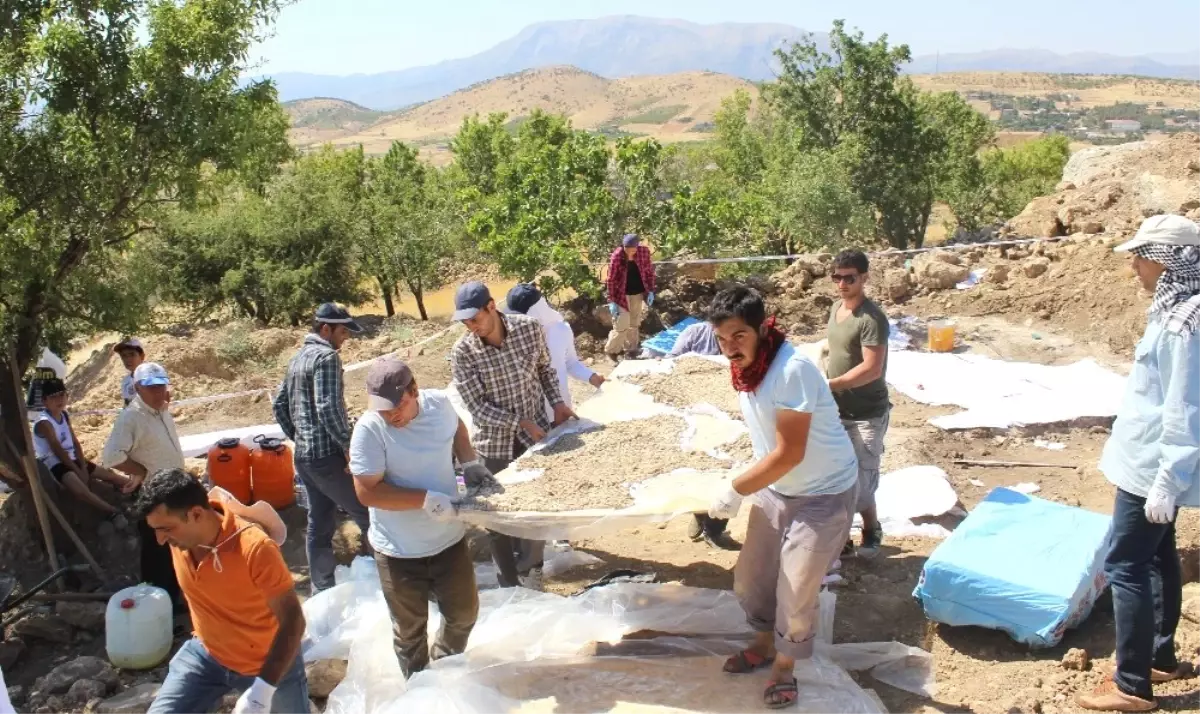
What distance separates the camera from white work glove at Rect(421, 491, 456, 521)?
3564mm

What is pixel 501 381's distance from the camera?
4641mm

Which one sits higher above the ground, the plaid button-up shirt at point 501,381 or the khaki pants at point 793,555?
the plaid button-up shirt at point 501,381

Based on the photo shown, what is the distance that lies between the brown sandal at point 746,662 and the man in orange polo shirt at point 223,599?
1.68 meters

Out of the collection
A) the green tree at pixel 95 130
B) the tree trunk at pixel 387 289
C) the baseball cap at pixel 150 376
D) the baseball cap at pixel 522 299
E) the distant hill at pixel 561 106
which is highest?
the distant hill at pixel 561 106

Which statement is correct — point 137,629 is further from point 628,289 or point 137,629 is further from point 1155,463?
point 628,289

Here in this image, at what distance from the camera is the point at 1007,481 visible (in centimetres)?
636

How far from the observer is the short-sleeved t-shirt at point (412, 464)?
3576 mm

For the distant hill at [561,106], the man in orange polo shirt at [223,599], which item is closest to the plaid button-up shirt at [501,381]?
the man in orange polo shirt at [223,599]

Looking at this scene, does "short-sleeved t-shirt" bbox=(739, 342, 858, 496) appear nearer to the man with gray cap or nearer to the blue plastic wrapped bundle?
the blue plastic wrapped bundle

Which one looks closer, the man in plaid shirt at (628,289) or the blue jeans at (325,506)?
the blue jeans at (325,506)

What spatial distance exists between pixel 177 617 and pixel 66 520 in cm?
126

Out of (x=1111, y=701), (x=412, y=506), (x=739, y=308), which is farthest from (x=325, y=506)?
(x=1111, y=701)

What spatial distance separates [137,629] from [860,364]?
3750 mm

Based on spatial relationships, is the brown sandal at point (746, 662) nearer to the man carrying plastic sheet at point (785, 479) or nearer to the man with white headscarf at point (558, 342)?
the man carrying plastic sheet at point (785, 479)
